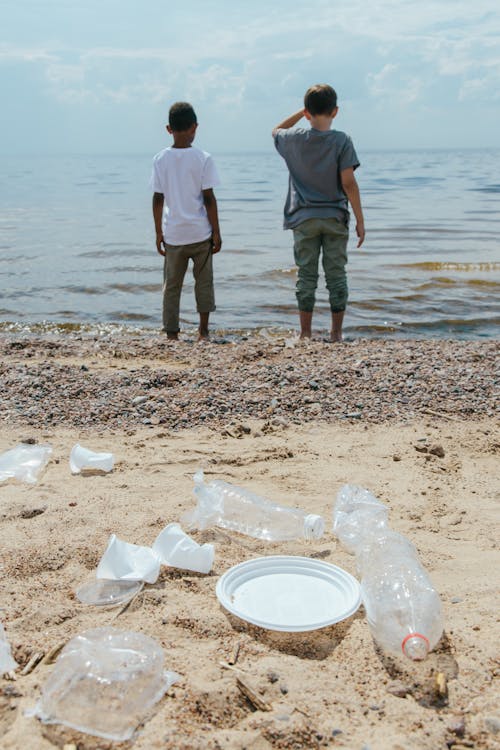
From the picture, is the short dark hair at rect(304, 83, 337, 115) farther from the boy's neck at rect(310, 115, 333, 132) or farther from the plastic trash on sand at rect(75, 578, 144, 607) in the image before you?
the plastic trash on sand at rect(75, 578, 144, 607)

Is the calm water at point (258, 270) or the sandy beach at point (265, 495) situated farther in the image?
the calm water at point (258, 270)

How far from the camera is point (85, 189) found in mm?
29641

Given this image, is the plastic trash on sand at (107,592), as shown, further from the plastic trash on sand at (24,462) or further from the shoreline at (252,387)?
the shoreline at (252,387)

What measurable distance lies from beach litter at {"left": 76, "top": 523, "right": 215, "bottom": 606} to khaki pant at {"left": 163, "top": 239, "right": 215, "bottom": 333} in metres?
4.48

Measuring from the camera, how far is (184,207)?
22.6 ft

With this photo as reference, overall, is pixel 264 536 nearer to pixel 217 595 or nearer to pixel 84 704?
pixel 217 595

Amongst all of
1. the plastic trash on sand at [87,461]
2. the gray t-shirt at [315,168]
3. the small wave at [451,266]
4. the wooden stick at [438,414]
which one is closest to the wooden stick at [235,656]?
the plastic trash on sand at [87,461]

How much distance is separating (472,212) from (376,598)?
1773 cm

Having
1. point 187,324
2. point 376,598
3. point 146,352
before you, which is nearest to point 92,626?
point 376,598

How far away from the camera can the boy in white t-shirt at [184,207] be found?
265 inches

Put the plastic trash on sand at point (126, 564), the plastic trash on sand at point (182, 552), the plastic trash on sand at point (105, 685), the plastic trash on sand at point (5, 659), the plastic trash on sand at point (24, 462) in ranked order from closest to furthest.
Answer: the plastic trash on sand at point (105, 685), the plastic trash on sand at point (5, 659), the plastic trash on sand at point (126, 564), the plastic trash on sand at point (182, 552), the plastic trash on sand at point (24, 462)

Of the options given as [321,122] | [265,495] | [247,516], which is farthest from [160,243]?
[247,516]

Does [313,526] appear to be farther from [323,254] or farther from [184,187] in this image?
[184,187]

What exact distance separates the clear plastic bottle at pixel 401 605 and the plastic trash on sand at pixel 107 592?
836 mm
